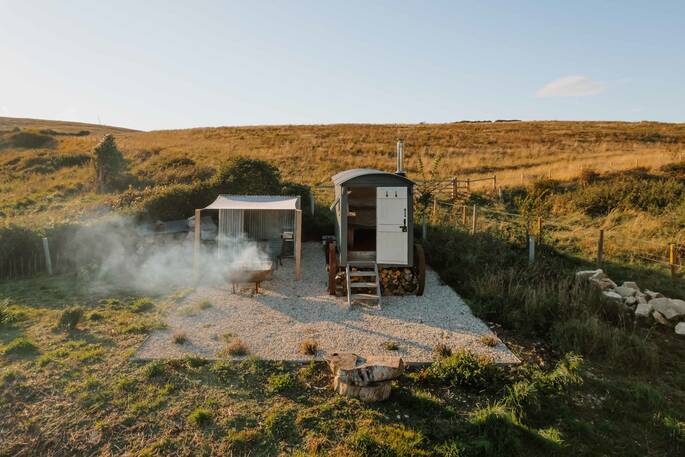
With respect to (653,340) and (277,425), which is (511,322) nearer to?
(653,340)

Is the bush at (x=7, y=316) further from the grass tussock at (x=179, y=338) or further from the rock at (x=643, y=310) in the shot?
the rock at (x=643, y=310)

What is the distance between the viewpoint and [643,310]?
8.40 metres

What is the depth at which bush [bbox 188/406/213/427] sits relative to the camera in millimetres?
5066

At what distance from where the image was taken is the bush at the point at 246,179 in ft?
52.9

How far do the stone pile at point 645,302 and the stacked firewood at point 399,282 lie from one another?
3767mm

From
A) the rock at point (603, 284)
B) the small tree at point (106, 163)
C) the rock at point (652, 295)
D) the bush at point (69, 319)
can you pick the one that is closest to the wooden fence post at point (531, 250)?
the rock at point (603, 284)

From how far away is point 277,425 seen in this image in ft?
16.5

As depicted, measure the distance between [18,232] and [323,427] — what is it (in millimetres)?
10938

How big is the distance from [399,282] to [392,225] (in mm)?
1367

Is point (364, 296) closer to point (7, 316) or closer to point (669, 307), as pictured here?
point (669, 307)

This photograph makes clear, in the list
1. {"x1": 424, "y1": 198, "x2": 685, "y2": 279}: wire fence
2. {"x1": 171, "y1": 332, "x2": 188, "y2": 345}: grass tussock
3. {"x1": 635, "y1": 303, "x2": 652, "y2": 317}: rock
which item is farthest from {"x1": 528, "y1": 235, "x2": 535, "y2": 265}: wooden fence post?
{"x1": 171, "y1": 332, "x2": 188, "y2": 345}: grass tussock

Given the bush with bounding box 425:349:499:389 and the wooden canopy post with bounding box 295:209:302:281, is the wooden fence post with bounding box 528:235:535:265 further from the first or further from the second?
the wooden canopy post with bounding box 295:209:302:281

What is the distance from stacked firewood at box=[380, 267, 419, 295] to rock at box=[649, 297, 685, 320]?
4.76 meters

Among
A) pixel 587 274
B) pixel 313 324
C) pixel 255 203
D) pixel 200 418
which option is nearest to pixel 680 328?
pixel 587 274
